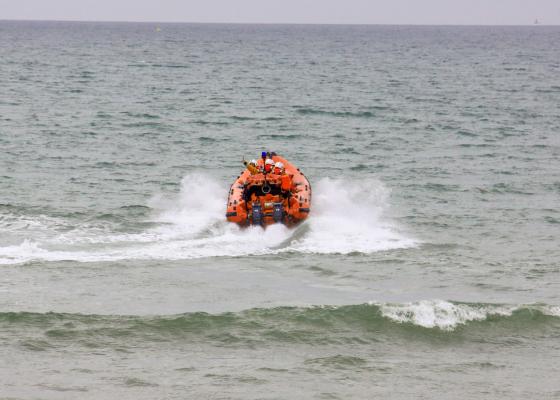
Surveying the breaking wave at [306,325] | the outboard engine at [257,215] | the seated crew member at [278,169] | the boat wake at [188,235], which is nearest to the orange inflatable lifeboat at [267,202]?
the outboard engine at [257,215]

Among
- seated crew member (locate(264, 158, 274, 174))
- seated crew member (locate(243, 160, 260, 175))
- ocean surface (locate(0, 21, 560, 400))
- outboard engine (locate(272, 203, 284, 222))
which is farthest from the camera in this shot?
seated crew member (locate(264, 158, 274, 174))

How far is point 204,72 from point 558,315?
207ft

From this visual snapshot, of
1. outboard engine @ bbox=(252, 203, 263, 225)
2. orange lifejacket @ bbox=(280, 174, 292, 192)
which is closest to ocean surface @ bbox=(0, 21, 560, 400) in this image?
outboard engine @ bbox=(252, 203, 263, 225)

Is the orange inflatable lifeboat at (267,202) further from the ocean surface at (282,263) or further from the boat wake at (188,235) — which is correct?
the ocean surface at (282,263)

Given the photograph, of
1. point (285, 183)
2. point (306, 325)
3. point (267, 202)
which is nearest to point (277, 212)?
point (267, 202)

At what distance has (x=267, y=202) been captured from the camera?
74.9 ft

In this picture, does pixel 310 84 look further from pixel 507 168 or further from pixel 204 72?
pixel 507 168

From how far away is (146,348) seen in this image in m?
16.1

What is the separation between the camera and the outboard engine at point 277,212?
22.5 meters

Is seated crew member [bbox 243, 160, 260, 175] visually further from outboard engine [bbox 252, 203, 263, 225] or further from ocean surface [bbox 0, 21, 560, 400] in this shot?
outboard engine [bbox 252, 203, 263, 225]

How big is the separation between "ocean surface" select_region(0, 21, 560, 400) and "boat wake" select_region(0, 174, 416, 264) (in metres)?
0.08

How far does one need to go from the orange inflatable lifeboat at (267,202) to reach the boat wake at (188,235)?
0.24 m

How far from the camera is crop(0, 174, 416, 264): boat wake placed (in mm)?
21125

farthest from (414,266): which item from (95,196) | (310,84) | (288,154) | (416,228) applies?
(310,84)
